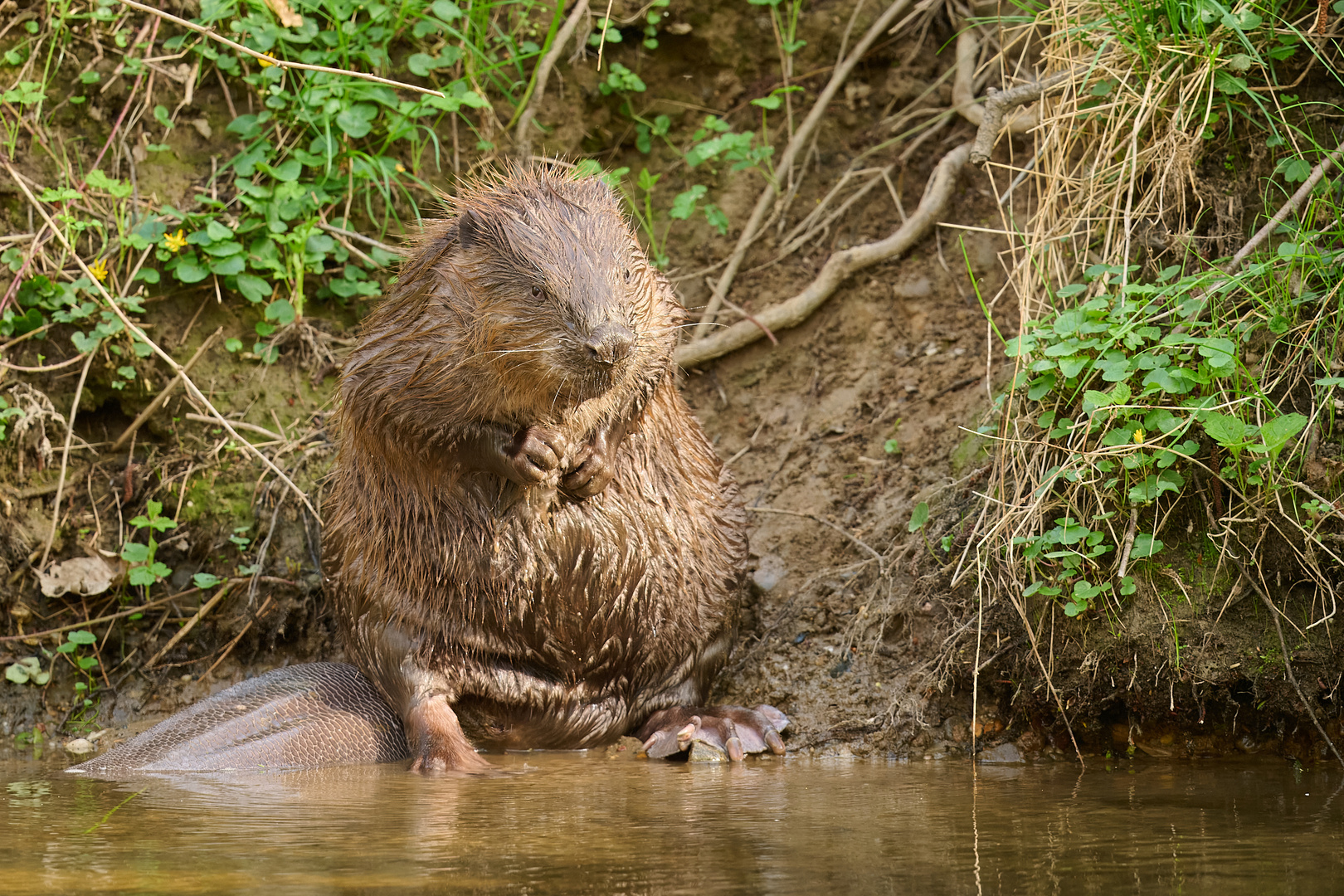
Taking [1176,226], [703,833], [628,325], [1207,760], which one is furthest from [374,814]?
[1176,226]

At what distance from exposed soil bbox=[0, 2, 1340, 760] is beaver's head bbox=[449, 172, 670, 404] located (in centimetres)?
83

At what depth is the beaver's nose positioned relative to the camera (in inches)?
112

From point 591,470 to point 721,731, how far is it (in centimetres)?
71

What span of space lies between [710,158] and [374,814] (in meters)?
3.27

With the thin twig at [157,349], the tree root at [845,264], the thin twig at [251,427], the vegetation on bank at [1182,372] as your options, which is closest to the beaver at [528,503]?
the thin twig at [157,349]

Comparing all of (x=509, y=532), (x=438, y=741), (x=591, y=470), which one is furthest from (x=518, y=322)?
(x=438, y=741)

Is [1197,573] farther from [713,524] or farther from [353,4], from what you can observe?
[353,4]

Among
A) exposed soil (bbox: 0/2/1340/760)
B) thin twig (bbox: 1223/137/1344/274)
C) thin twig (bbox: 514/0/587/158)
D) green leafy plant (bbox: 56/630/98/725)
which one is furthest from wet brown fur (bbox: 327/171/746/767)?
thin twig (bbox: 514/0/587/158)

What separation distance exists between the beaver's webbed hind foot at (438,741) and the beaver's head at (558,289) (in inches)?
32.4

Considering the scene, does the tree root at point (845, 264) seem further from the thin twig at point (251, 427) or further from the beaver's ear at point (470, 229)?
the beaver's ear at point (470, 229)

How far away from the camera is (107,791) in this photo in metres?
2.63

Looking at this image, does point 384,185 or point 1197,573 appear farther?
point 384,185

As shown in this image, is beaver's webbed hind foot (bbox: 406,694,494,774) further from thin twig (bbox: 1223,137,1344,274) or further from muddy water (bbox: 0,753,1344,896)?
thin twig (bbox: 1223,137,1344,274)

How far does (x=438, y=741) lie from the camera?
3.10m
